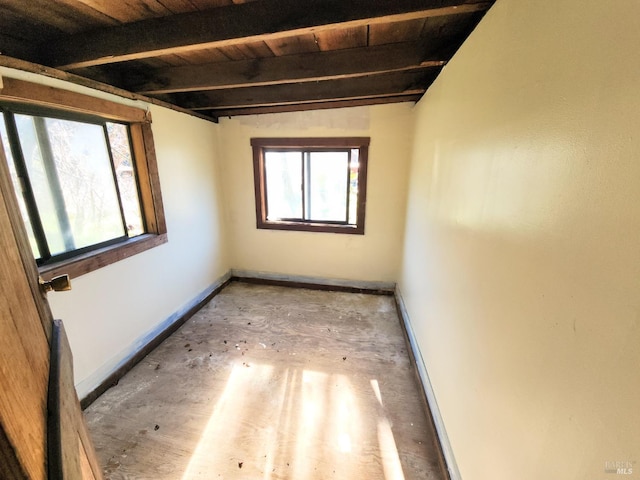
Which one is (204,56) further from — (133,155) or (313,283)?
(313,283)

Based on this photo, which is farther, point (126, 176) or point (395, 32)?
point (126, 176)

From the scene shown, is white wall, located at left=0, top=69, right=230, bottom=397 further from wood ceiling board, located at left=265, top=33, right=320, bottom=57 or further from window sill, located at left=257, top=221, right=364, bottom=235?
wood ceiling board, located at left=265, top=33, right=320, bottom=57

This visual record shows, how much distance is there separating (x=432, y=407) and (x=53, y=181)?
2795mm

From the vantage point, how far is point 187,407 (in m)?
1.76

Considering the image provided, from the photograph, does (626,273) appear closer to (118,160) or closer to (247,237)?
(118,160)

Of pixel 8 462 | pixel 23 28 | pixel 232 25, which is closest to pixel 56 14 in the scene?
pixel 23 28

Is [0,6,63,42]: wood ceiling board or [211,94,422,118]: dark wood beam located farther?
[211,94,422,118]: dark wood beam

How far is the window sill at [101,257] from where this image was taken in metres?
→ 1.59

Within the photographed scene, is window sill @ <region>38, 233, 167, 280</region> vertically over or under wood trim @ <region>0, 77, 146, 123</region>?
under

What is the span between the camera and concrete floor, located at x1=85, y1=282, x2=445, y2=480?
1427 mm

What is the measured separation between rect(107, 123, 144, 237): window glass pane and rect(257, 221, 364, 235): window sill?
142 cm

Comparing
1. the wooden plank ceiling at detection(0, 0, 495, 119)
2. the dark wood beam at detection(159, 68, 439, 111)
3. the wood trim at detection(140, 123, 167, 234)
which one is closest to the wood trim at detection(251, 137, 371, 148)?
the dark wood beam at detection(159, 68, 439, 111)

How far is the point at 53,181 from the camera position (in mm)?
1637

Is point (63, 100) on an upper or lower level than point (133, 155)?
upper
